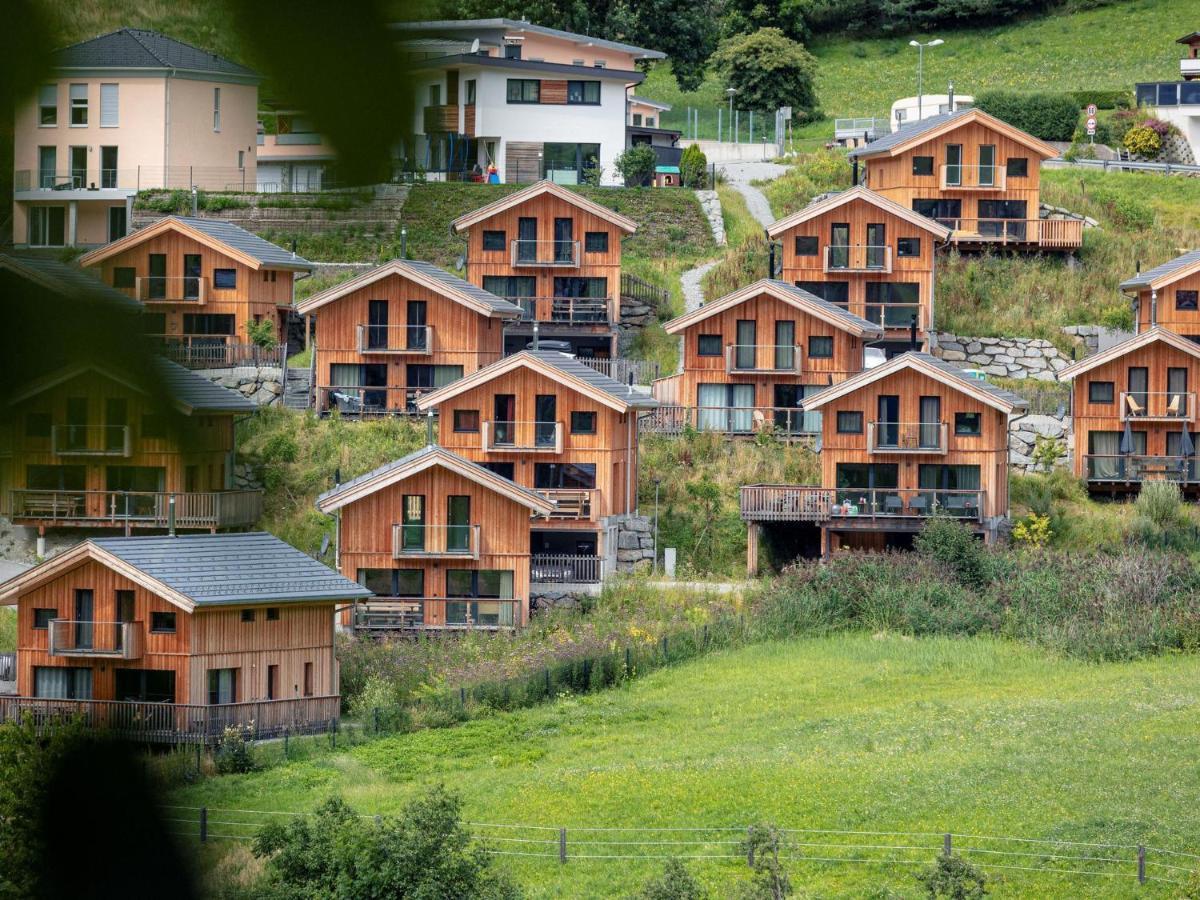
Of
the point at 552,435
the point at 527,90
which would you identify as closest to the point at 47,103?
the point at 527,90

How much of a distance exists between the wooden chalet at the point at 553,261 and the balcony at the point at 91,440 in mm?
38023

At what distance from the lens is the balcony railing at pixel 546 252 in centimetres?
Result: 3953

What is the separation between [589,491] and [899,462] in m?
5.58

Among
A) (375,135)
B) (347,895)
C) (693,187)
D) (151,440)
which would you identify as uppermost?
(693,187)

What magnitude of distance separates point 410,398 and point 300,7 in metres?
35.1

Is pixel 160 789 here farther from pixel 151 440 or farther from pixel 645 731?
pixel 645 731

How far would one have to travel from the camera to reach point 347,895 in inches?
605

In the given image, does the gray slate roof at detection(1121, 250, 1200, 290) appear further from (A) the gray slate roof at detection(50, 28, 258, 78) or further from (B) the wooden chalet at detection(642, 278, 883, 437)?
(A) the gray slate roof at detection(50, 28, 258, 78)

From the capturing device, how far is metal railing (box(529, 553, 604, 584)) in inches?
1147

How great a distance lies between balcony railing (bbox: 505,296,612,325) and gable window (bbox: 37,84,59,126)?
3888 cm

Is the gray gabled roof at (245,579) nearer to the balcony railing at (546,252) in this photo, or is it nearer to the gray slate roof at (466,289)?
the gray slate roof at (466,289)

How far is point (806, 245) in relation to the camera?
→ 3950cm

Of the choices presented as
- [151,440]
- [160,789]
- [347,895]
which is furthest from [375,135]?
[347,895]

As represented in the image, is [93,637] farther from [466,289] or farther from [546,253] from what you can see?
[546,253]
